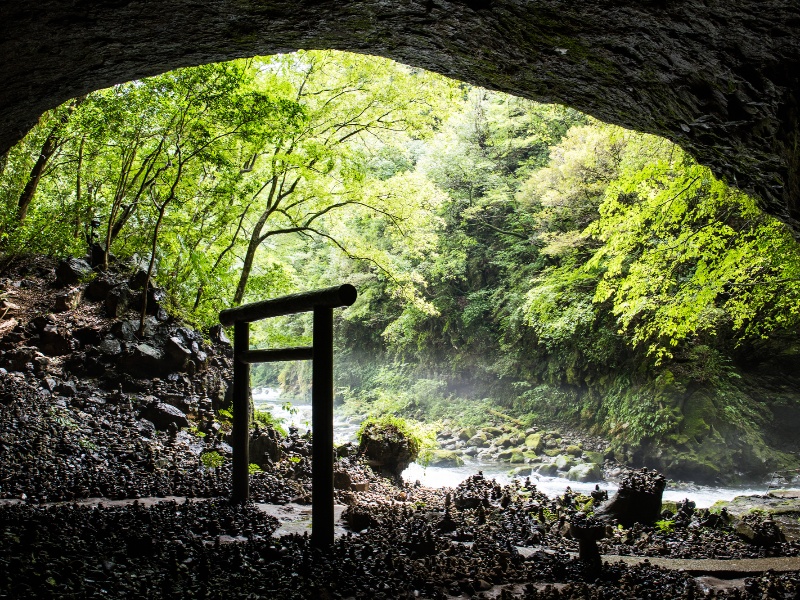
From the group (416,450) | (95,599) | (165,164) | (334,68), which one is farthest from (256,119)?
(95,599)

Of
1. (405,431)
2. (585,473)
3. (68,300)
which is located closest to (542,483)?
(585,473)

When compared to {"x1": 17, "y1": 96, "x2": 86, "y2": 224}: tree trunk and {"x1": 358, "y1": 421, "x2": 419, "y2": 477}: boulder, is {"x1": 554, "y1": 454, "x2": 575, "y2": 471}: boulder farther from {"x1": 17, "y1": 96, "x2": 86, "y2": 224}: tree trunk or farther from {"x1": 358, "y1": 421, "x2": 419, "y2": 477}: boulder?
{"x1": 17, "y1": 96, "x2": 86, "y2": 224}: tree trunk

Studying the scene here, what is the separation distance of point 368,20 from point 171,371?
8375mm

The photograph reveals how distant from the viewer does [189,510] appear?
5180mm

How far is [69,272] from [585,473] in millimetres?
13176

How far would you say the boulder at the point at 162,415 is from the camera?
860 centimetres

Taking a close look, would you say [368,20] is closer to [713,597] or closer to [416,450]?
[713,597]

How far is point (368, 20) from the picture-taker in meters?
3.37

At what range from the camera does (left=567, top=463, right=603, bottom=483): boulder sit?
1352 cm

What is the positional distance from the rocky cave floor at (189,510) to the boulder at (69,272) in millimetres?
36

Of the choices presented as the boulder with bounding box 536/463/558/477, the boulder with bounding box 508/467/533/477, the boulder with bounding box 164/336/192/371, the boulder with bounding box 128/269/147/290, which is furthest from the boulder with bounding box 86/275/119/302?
the boulder with bounding box 536/463/558/477

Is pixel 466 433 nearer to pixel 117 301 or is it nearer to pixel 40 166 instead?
pixel 117 301

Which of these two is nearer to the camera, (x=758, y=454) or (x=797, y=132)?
(x=797, y=132)

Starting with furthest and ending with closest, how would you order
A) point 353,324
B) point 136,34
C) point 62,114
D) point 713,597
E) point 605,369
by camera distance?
point 353,324
point 605,369
point 62,114
point 713,597
point 136,34
